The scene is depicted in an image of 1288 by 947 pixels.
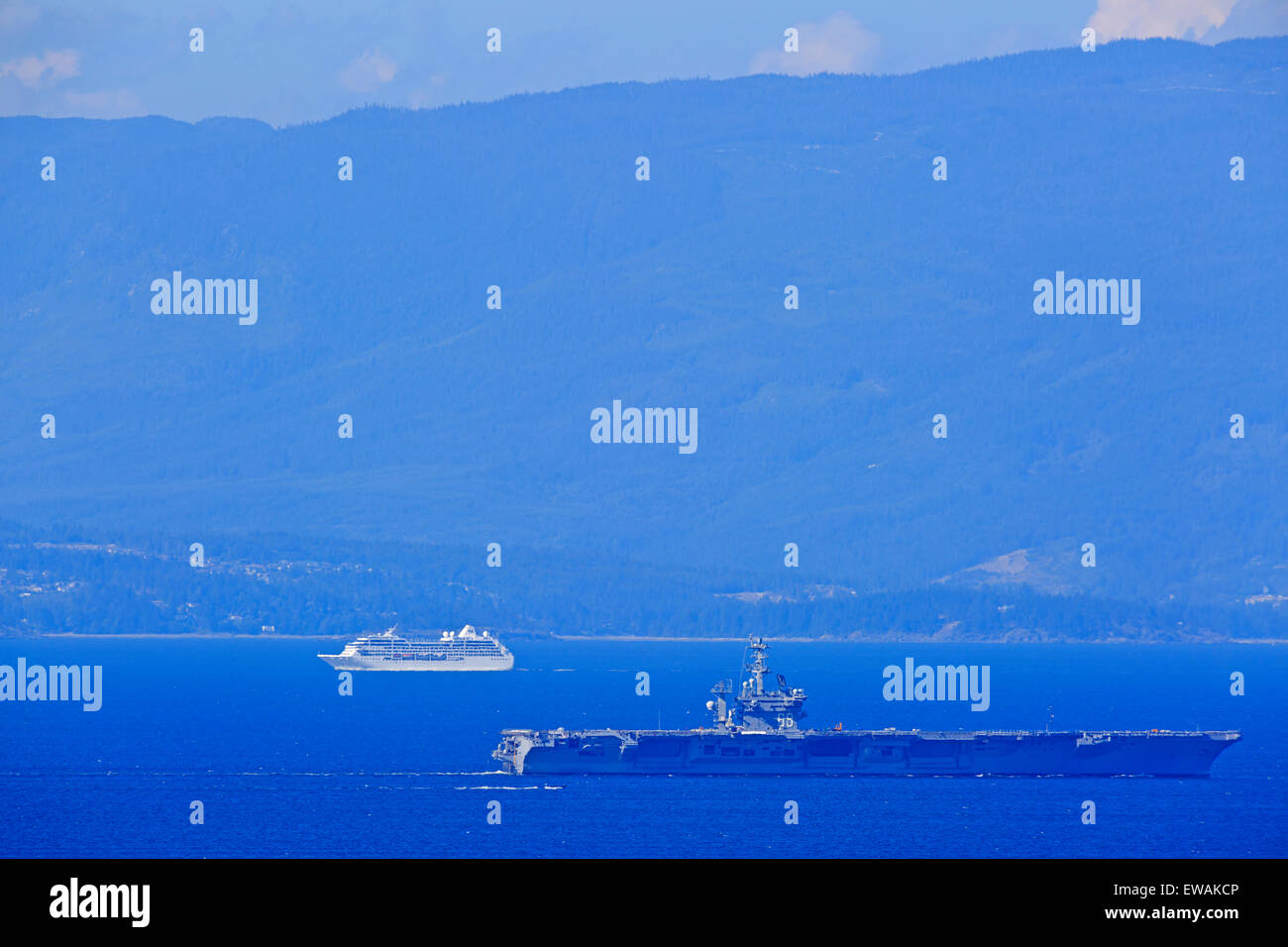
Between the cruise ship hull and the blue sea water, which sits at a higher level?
the cruise ship hull

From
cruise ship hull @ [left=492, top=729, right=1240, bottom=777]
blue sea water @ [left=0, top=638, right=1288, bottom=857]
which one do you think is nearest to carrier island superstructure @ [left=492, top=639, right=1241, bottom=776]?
cruise ship hull @ [left=492, top=729, right=1240, bottom=777]

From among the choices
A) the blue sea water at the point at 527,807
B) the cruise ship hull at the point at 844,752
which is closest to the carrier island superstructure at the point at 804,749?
the cruise ship hull at the point at 844,752

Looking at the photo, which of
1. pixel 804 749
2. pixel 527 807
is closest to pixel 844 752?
pixel 804 749

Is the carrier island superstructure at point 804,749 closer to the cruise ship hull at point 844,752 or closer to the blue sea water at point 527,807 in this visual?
the cruise ship hull at point 844,752

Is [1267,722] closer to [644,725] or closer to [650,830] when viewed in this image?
[644,725]

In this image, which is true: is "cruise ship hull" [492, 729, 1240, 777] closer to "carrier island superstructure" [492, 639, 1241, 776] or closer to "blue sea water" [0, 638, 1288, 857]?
"carrier island superstructure" [492, 639, 1241, 776]

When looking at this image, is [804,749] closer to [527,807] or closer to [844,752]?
[844,752]
